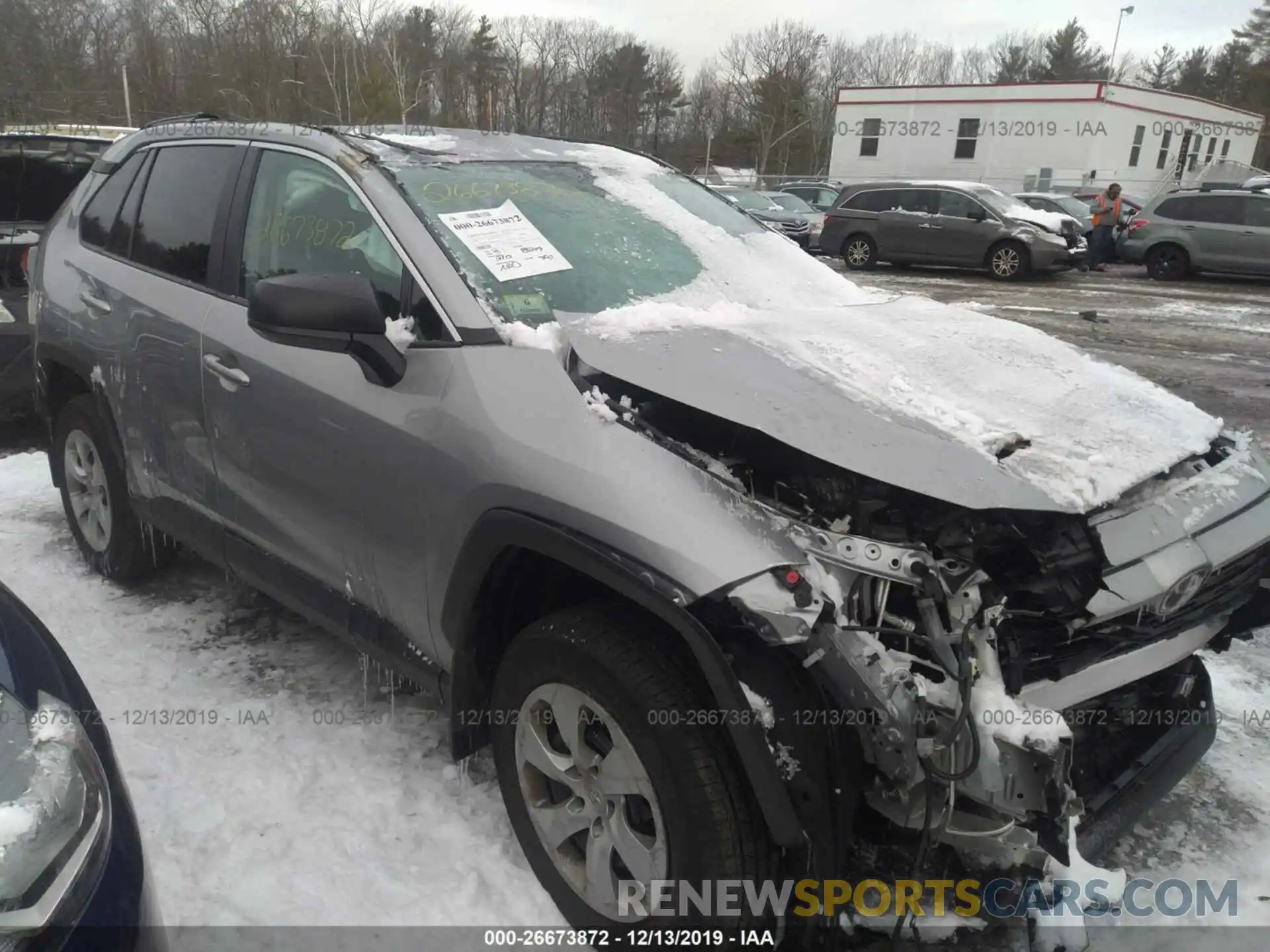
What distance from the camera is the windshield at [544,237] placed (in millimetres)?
2451

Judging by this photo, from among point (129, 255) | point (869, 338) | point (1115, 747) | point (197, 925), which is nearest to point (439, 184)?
point (869, 338)

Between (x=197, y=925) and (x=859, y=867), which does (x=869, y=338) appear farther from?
(x=197, y=925)

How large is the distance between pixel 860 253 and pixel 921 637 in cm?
1685

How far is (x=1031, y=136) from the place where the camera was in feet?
115

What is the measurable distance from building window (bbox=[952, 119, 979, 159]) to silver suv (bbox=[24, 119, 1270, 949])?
37962 mm

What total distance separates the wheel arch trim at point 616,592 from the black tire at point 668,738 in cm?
7

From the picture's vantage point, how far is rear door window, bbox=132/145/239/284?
3.14 metres

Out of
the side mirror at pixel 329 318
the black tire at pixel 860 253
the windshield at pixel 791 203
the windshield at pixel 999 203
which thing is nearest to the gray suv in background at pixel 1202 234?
the windshield at pixel 999 203

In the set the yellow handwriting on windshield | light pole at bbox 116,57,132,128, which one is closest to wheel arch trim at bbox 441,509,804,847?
the yellow handwriting on windshield

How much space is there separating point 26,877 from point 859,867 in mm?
1638

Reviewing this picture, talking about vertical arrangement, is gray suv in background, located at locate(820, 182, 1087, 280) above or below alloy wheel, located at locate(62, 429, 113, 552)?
above

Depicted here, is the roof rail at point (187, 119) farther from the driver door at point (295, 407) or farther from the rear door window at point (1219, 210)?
the rear door window at point (1219, 210)

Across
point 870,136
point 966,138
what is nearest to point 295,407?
point 966,138

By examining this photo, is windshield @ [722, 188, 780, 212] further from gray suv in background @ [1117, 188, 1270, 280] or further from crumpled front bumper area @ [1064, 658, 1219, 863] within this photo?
crumpled front bumper area @ [1064, 658, 1219, 863]
